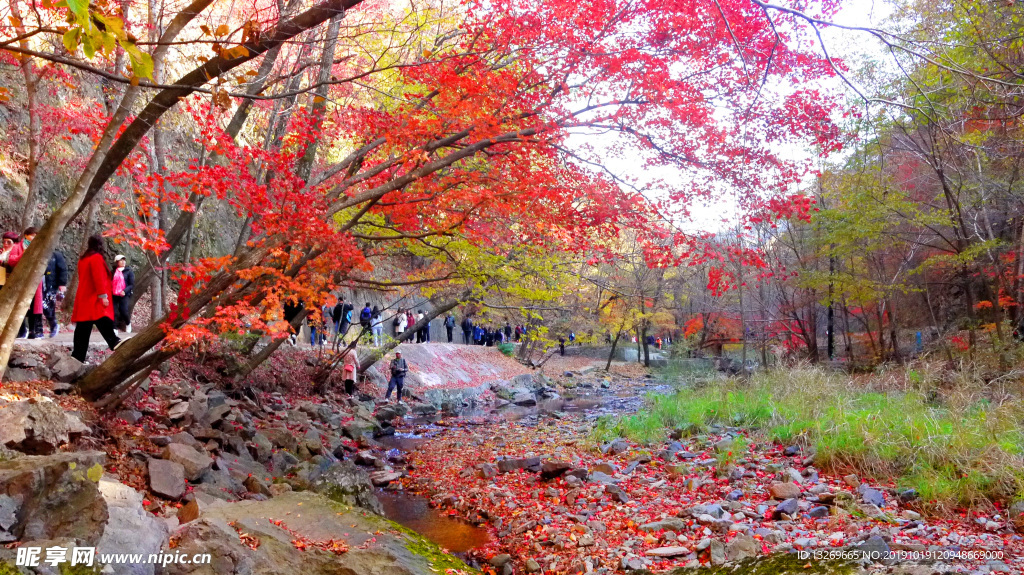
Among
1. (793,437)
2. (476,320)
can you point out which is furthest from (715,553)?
(476,320)

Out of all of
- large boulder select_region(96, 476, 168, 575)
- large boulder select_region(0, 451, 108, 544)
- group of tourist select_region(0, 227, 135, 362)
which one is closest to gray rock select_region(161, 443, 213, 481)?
large boulder select_region(96, 476, 168, 575)

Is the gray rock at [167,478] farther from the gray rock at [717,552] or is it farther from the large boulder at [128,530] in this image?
the gray rock at [717,552]

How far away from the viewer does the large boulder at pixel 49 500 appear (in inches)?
110

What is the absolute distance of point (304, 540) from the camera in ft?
12.9

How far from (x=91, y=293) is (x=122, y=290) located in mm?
3463

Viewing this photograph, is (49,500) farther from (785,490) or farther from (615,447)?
(615,447)

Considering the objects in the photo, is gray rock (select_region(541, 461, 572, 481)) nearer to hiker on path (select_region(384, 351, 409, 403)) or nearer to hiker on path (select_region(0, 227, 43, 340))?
hiker on path (select_region(0, 227, 43, 340))

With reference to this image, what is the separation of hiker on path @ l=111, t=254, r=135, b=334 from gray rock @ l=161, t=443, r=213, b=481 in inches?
192

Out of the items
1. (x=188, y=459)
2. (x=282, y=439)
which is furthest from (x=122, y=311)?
(x=188, y=459)

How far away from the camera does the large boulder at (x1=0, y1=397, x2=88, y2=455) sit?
13.1 feet

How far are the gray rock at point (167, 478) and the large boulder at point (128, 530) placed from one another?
0.99 meters

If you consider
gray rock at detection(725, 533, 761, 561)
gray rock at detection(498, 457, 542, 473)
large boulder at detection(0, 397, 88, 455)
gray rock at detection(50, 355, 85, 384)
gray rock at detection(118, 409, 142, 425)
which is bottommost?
gray rock at detection(498, 457, 542, 473)

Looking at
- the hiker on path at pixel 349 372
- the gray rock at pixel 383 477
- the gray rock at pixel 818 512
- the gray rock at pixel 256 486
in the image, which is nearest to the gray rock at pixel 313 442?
the gray rock at pixel 383 477

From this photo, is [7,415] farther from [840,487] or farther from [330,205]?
[840,487]
